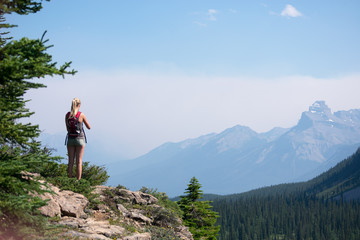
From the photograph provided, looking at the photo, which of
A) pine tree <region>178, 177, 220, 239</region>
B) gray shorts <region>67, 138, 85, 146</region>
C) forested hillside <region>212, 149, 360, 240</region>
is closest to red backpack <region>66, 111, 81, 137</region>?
gray shorts <region>67, 138, 85, 146</region>

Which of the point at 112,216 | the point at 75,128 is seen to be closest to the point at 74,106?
the point at 75,128

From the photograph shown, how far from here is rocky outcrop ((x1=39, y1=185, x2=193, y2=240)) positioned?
35.0ft

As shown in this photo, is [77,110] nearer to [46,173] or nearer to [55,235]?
[46,173]

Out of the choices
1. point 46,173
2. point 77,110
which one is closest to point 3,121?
point 77,110

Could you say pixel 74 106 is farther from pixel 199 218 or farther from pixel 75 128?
pixel 199 218

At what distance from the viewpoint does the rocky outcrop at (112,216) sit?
35.0 ft

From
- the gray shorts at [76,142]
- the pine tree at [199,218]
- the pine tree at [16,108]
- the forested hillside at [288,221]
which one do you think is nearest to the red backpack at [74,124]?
the gray shorts at [76,142]

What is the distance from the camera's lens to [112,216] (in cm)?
1326

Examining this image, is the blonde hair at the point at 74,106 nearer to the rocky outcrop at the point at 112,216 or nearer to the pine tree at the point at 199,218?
the rocky outcrop at the point at 112,216

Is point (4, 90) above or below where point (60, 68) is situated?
below

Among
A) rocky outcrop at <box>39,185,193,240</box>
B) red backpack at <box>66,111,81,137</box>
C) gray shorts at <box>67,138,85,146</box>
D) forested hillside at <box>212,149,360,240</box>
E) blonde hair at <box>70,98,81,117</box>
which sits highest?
blonde hair at <box>70,98,81,117</box>

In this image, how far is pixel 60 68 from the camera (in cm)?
812

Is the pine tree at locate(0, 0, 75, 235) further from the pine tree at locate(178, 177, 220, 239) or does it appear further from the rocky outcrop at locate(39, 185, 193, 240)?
the pine tree at locate(178, 177, 220, 239)

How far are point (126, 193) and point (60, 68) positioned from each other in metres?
9.39
